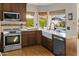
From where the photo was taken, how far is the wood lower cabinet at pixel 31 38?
1652 millimetres

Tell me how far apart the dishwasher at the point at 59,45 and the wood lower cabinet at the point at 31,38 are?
21cm

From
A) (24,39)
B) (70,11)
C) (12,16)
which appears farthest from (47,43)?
(12,16)

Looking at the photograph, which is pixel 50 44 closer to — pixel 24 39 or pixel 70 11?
pixel 24 39

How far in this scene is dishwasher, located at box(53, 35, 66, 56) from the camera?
5.17 ft

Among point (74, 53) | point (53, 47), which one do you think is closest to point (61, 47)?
point (53, 47)

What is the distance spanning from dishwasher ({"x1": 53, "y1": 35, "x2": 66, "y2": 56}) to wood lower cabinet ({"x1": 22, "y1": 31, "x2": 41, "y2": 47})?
0.68 ft

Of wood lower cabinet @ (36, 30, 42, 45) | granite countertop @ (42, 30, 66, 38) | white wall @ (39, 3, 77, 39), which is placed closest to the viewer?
white wall @ (39, 3, 77, 39)

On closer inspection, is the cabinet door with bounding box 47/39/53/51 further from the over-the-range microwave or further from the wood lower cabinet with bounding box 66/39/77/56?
the over-the-range microwave

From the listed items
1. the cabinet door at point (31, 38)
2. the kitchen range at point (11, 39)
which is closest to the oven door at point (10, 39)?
the kitchen range at point (11, 39)

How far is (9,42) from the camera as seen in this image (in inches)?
71.2

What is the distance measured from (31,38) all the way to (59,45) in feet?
1.22

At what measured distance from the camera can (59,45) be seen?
1.68 metres

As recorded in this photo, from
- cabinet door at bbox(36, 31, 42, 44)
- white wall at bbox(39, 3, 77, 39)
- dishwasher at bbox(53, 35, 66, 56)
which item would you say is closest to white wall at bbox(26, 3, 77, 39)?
white wall at bbox(39, 3, 77, 39)

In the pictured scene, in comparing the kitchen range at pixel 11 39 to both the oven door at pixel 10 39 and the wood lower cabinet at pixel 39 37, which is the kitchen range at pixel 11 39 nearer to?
the oven door at pixel 10 39
